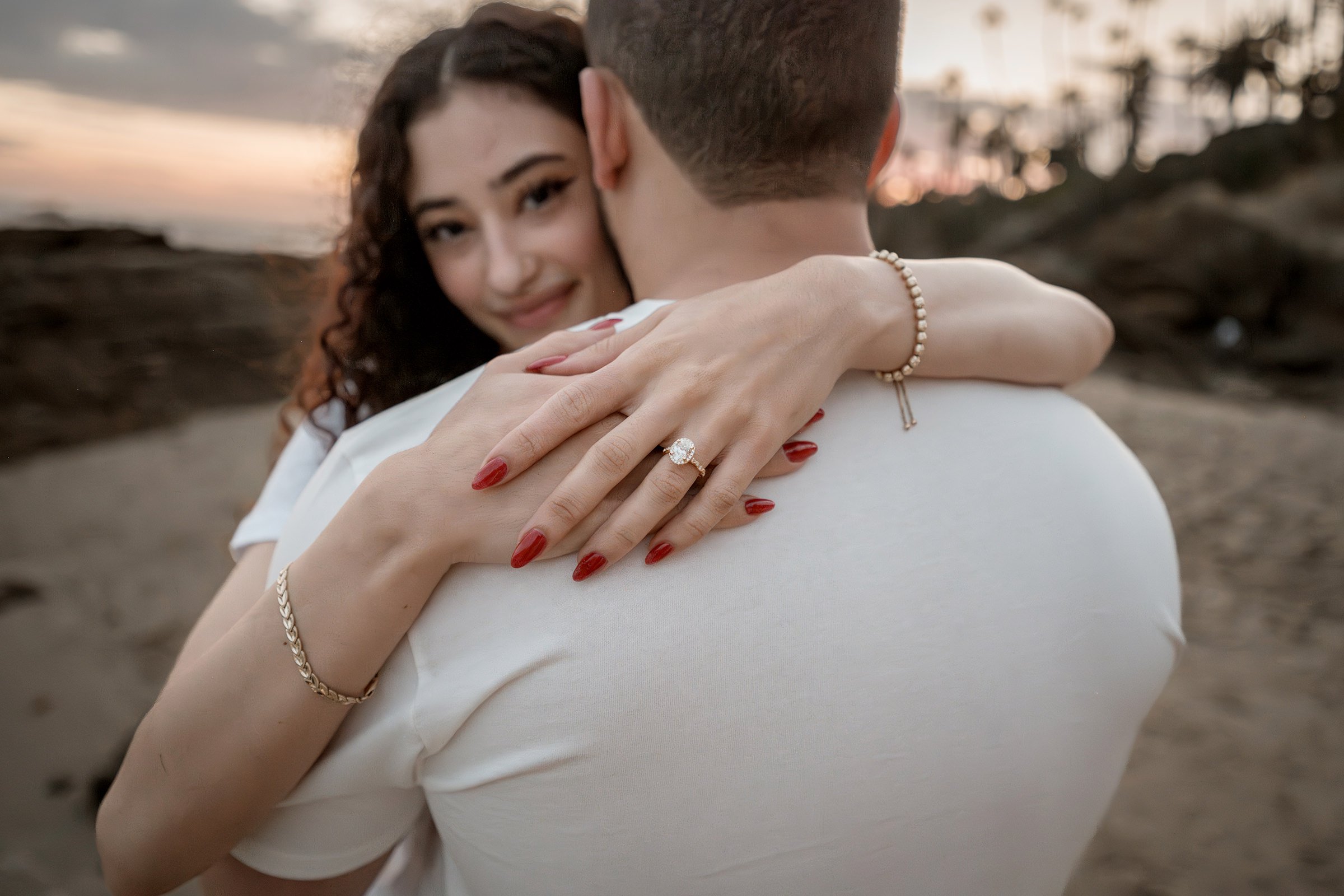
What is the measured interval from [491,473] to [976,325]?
814 mm

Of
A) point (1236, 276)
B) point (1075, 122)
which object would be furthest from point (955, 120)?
point (1236, 276)

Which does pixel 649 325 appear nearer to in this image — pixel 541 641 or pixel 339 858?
pixel 541 641

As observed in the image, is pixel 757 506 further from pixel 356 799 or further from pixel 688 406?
pixel 356 799

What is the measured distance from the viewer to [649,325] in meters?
1.19

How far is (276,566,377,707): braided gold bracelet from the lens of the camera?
1022 millimetres

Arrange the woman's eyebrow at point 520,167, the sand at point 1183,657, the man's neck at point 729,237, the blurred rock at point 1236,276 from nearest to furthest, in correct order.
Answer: the man's neck at point 729,237, the woman's eyebrow at point 520,167, the sand at point 1183,657, the blurred rock at point 1236,276

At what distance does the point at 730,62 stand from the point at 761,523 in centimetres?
68

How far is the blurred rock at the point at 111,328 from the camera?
9906 millimetres

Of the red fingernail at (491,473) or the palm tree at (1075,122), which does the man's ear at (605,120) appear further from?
the palm tree at (1075,122)

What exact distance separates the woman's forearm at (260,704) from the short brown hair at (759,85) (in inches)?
28.7

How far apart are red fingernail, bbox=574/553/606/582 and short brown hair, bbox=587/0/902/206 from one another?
62 cm

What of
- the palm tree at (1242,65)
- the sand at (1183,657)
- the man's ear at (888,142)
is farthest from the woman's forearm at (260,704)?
the palm tree at (1242,65)

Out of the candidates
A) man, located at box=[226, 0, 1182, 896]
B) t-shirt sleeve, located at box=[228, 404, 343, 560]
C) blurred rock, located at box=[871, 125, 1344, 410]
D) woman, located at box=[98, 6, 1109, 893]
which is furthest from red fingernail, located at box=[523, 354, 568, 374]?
blurred rock, located at box=[871, 125, 1344, 410]

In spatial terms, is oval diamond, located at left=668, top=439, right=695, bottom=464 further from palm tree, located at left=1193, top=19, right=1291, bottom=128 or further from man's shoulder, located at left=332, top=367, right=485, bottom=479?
palm tree, located at left=1193, top=19, right=1291, bottom=128
